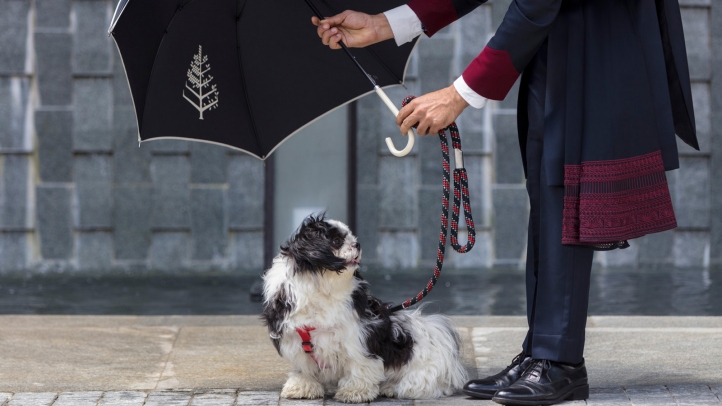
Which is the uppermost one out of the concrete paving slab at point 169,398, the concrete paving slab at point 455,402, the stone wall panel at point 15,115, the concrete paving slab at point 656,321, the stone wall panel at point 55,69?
the stone wall panel at point 55,69

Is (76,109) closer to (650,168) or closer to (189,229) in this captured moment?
(189,229)

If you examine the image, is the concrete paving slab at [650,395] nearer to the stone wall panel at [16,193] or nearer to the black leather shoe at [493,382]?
the black leather shoe at [493,382]

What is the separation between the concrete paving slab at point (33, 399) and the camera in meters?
3.46

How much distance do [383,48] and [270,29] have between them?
48 cm

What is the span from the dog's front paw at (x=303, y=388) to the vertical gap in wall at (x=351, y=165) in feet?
8.66

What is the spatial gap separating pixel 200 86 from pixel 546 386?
1.79 meters

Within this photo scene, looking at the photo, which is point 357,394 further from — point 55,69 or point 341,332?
point 55,69

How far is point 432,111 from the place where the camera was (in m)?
3.23

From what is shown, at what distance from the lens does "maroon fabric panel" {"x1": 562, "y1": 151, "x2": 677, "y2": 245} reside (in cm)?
313

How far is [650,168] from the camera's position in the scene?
3.20 meters

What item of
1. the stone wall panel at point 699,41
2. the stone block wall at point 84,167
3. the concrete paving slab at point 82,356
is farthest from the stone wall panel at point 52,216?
the stone wall panel at point 699,41

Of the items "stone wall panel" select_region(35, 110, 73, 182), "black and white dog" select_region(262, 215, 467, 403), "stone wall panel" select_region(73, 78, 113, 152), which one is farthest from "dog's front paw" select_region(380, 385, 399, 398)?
"stone wall panel" select_region(35, 110, 73, 182)

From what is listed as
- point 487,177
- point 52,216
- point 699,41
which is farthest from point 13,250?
point 699,41

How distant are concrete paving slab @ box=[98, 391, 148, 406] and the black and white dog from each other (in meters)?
0.55
